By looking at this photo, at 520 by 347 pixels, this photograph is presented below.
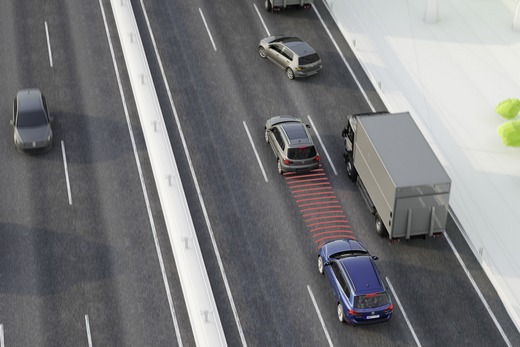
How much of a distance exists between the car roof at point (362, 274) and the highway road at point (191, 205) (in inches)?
78.6

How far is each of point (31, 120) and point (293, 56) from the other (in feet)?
50.0

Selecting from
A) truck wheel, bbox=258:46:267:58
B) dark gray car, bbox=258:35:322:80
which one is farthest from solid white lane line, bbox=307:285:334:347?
truck wheel, bbox=258:46:267:58

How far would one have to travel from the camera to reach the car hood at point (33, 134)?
45.6 meters

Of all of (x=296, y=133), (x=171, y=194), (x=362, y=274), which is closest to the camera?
(x=362, y=274)

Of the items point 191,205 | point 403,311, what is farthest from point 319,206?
point 403,311

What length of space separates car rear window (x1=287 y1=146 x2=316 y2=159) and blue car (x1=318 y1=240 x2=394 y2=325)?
7.10 metres

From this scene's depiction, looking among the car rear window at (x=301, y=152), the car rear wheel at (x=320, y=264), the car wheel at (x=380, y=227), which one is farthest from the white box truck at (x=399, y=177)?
the car rear wheel at (x=320, y=264)

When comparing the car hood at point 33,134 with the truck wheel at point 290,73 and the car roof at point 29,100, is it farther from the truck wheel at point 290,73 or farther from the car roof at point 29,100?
the truck wheel at point 290,73

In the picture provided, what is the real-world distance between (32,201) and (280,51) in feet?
56.6

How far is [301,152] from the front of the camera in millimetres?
44406

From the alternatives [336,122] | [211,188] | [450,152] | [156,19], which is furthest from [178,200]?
[156,19]

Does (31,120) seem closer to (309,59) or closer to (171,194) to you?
(171,194)

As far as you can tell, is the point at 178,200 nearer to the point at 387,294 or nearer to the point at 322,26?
the point at 387,294

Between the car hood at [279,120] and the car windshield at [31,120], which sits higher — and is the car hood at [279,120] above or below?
below
